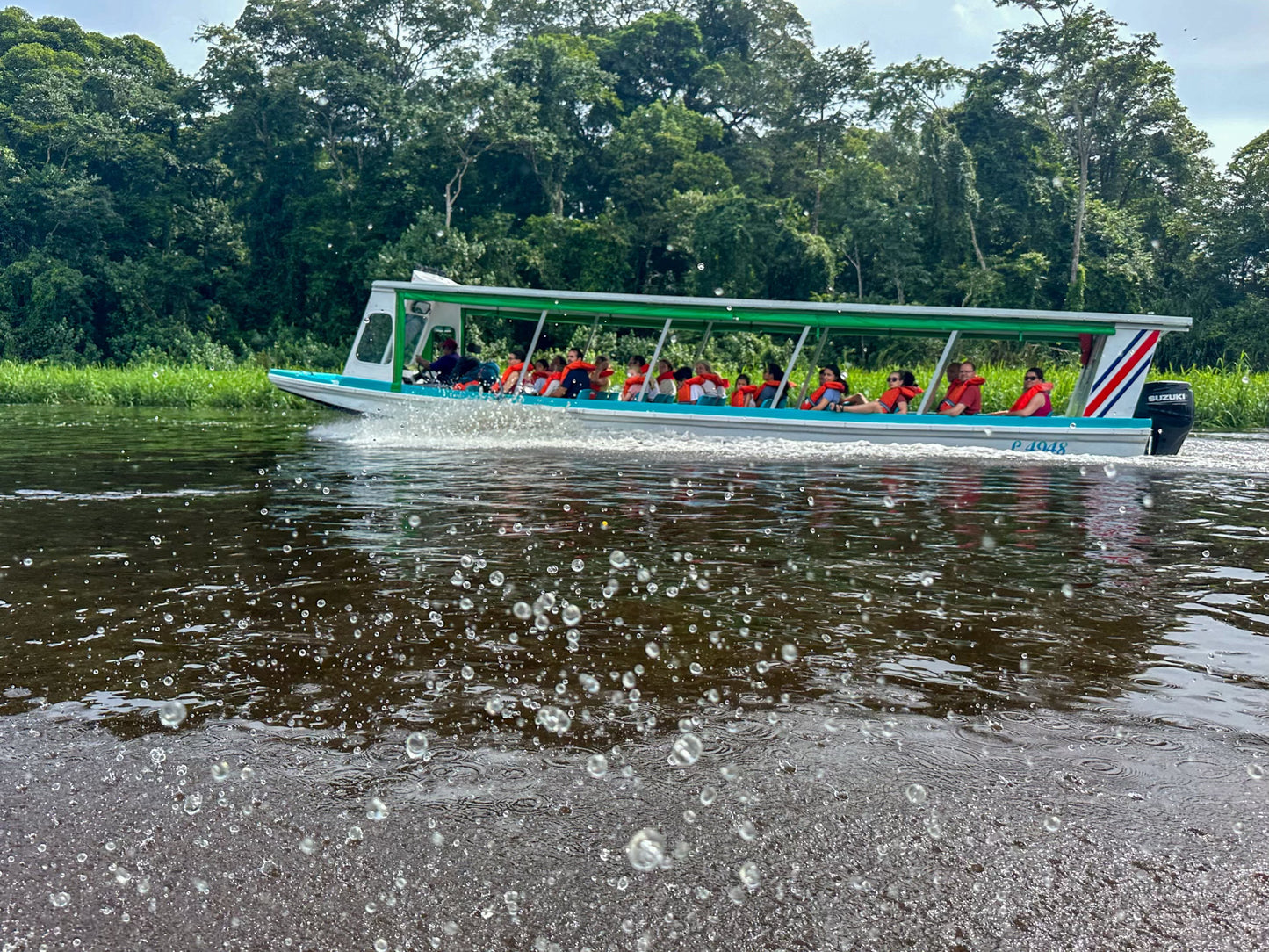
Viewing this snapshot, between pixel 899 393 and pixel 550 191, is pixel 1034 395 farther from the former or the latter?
pixel 550 191

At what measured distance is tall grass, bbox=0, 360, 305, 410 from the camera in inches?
990

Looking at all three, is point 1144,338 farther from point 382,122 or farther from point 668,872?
point 382,122

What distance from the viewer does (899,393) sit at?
16.2m

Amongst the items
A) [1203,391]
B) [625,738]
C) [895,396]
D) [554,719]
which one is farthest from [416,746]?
[1203,391]

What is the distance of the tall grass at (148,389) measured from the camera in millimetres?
25156

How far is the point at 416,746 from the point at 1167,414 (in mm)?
14048

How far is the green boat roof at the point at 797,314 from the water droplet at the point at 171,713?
37.5ft

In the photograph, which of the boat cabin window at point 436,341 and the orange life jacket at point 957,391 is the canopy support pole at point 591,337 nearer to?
the boat cabin window at point 436,341

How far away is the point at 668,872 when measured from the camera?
2.87 meters

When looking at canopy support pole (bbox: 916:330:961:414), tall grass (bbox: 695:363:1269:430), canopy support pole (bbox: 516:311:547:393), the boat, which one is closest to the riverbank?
tall grass (bbox: 695:363:1269:430)

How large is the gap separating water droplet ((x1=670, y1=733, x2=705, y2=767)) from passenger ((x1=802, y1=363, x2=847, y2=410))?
1282 centimetres

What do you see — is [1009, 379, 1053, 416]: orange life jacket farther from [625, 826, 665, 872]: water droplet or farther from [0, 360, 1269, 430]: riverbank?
[625, 826, 665, 872]: water droplet

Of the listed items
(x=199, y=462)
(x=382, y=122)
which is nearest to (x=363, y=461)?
(x=199, y=462)

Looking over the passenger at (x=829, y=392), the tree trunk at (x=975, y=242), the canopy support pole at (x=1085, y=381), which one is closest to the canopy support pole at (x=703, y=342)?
the passenger at (x=829, y=392)
